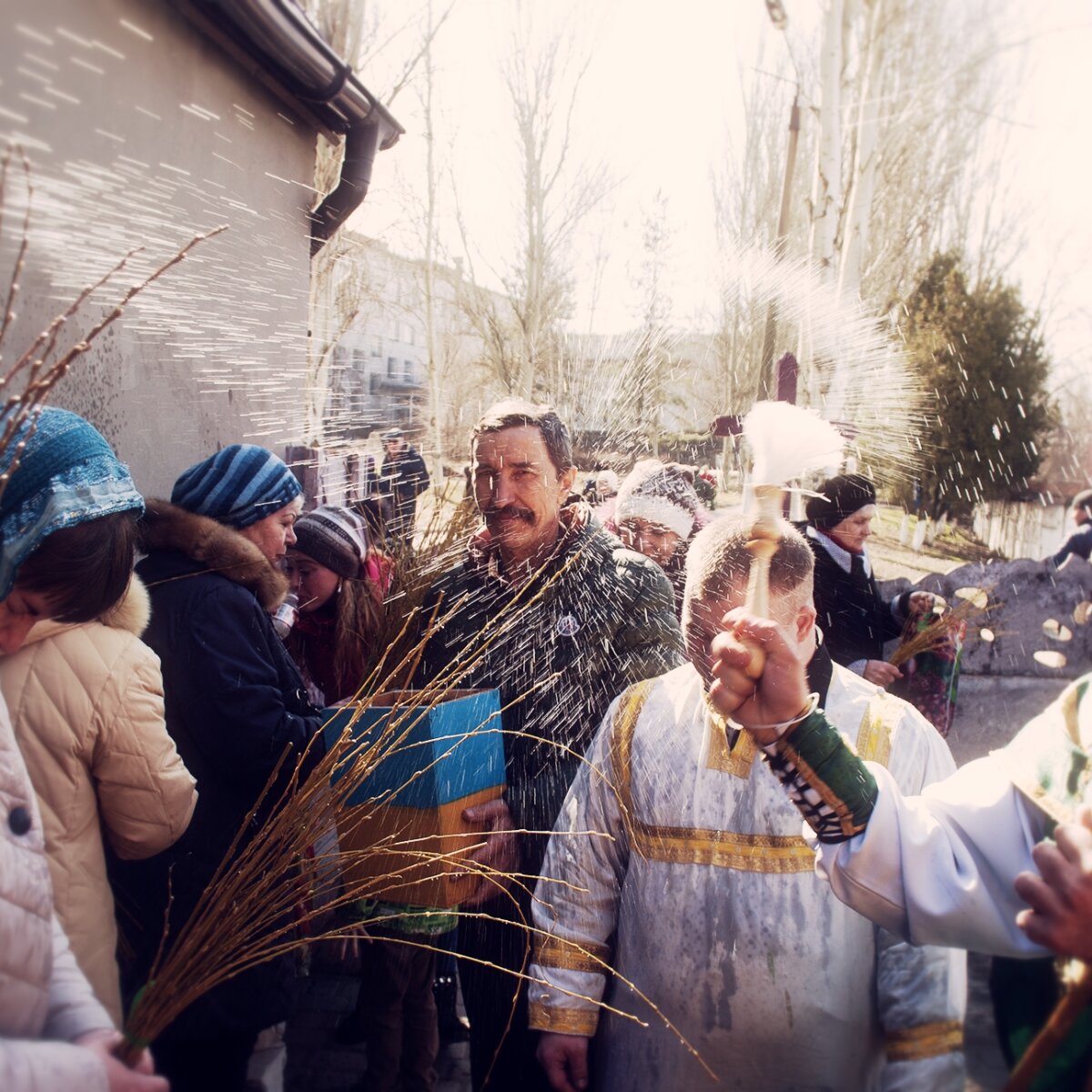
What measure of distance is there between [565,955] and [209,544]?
90 centimetres

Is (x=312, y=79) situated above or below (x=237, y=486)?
above

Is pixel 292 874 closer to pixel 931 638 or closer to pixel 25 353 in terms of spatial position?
pixel 25 353

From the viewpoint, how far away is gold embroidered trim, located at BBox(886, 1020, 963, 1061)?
3.83ft

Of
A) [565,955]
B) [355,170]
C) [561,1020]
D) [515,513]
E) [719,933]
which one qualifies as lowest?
[561,1020]

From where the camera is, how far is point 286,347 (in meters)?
1.34

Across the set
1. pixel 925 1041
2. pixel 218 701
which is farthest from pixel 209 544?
pixel 925 1041

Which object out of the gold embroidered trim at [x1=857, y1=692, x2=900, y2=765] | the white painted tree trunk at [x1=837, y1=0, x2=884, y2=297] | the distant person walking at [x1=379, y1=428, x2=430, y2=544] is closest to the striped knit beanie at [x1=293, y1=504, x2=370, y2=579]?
the distant person walking at [x1=379, y1=428, x2=430, y2=544]

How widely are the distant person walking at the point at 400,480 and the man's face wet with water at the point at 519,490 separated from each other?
0.54 feet

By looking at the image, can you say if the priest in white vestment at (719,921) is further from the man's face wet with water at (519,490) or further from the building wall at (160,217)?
the building wall at (160,217)

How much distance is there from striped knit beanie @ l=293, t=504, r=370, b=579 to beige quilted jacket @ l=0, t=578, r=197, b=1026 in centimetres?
67

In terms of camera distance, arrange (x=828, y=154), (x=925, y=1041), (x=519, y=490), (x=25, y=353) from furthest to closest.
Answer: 1. (x=828, y=154)
2. (x=519, y=490)
3. (x=925, y=1041)
4. (x=25, y=353)

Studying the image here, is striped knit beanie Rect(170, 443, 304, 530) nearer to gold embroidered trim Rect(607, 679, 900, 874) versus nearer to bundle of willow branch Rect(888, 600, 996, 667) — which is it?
gold embroidered trim Rect(607, 679, 900, 874)

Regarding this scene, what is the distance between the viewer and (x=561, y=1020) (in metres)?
1.36

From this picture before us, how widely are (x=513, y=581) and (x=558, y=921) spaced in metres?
0.61
